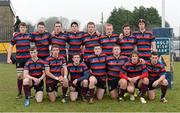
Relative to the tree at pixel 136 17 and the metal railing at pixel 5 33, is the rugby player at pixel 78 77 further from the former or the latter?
the tree at pixel 136 17

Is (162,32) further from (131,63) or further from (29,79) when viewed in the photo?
(29,79)

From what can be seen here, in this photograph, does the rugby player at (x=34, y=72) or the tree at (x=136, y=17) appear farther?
the tree at (x=136, y=17)

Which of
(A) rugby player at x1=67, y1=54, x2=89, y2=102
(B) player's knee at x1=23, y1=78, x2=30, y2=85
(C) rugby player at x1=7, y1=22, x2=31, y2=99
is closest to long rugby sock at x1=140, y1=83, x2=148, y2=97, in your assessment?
(A) rugby player at x1=67, y1=54, x2=89, y2=102

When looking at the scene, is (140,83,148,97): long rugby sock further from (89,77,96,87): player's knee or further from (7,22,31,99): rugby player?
(7,22,31,99): rugby player

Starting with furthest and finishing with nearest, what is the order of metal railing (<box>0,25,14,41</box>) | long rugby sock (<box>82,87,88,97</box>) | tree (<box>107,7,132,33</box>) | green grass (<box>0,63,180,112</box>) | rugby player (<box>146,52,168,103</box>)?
tree (<box>107,7,132,33</box>), metal railing (<box>0,25,14,41</box>), rugby player (<box>146,52,168,103</box>), long rugby sock (<box>82,87,88,97</box>), green grass (<box>0,63,180,112</box>)

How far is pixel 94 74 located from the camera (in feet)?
26.7

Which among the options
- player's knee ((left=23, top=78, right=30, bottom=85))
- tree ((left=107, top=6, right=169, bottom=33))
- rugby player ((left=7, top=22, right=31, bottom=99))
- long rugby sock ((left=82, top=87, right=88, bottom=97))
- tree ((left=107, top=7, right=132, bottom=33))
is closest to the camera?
player's knee ((left=23, top=78, right=30, bottom=85))

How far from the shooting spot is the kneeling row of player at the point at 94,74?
7883 mm

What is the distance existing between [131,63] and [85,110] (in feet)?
5.26

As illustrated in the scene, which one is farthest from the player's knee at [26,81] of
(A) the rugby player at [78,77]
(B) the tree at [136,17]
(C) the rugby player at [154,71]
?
(B) the tree at [136,17]

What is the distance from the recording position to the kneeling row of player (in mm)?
7883

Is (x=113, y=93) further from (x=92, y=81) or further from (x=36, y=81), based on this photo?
(x=36, y=81)

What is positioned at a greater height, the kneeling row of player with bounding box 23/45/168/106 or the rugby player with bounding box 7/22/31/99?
the rugby player with bounding box 7/22/31/99

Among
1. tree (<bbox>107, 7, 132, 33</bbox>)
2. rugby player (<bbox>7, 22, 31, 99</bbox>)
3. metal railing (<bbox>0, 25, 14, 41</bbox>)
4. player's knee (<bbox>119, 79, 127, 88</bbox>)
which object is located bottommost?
player's knee (<bbox>119, 79, 127, 88</bbox>)
